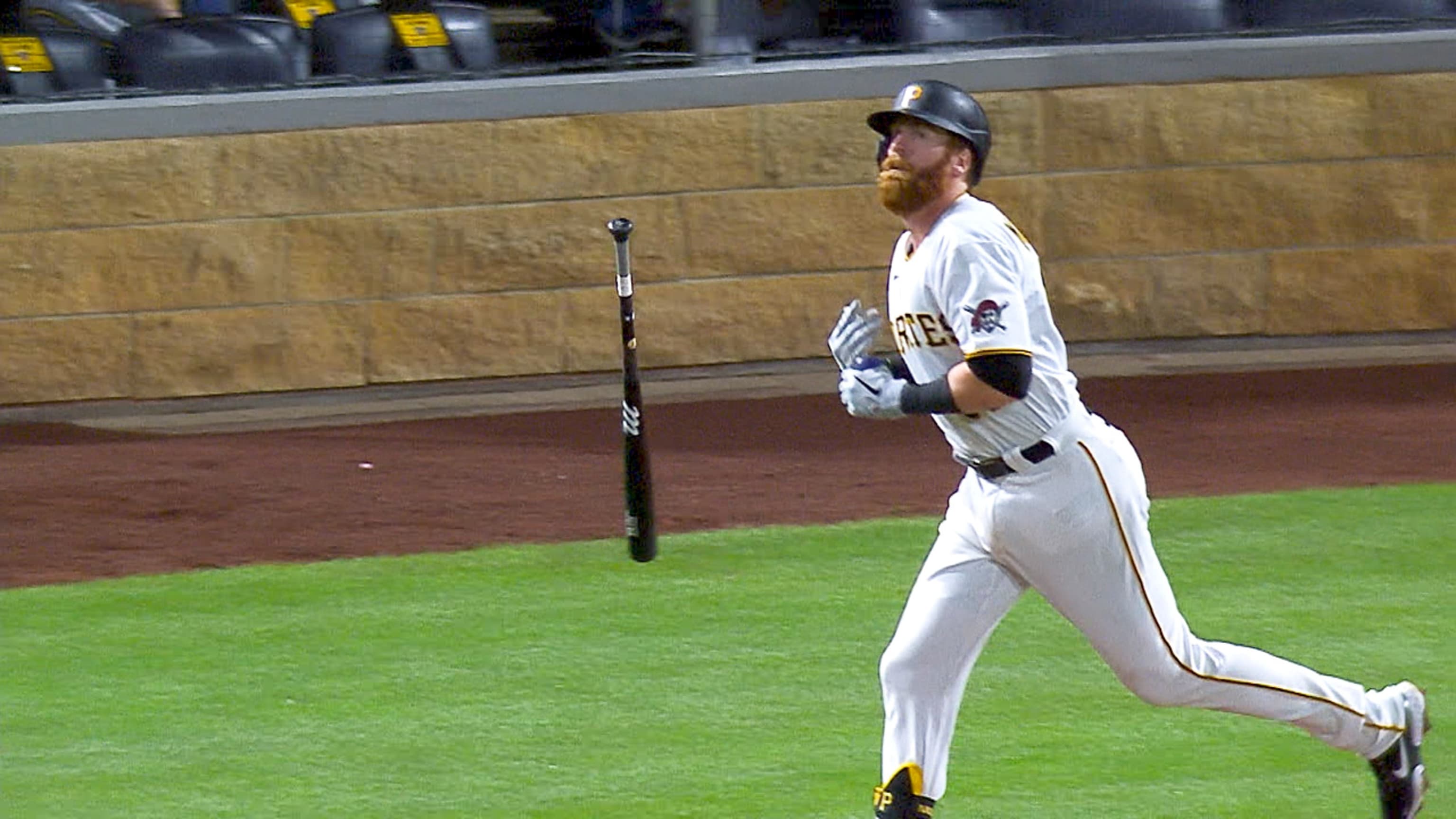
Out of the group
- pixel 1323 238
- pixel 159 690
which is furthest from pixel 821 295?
pixel 159 690

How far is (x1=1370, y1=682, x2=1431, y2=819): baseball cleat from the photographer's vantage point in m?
4.74

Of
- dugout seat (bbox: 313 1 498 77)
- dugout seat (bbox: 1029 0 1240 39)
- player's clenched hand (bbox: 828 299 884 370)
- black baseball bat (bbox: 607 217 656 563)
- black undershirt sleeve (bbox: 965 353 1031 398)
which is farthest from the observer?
dugout seat (bbox: 1029 0 1240 39)

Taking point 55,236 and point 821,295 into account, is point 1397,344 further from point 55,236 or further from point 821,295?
point 55,236

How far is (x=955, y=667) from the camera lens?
4.43 m

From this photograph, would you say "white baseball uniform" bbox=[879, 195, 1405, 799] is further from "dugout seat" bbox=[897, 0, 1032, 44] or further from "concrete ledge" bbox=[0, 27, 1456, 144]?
"dugout seat" bbox=[897, 0, 1032, 44]

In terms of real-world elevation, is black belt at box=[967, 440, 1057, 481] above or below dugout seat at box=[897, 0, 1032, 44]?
above

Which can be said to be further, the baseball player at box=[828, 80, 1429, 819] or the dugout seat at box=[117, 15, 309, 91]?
the dugout seat at box=[117, 15, 309, 91]

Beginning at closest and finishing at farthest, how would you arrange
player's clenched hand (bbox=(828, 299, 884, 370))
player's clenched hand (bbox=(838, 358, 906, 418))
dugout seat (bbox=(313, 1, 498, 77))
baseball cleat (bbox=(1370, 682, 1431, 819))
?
player's clenched hand (bbox=(838, 358, 906, 418))
player's clenched hand (bbox=(828, 299, 884, 370))
baseball cleat (bbox=(1370, 682, 1431, 819))
dugout seat (bbox=(313, 1, 498, 77))

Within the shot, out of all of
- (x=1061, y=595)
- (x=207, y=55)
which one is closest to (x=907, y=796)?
(x=1061, y=595)

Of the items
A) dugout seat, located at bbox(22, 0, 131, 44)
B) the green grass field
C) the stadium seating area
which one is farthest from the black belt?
dugout seat, located at bbox(22, 0, 131, 44)

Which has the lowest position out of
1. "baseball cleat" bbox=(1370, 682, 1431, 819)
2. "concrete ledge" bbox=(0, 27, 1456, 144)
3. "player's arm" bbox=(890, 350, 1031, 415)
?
"baseball cleat" bbox=(1370, 682, 1431, 819)

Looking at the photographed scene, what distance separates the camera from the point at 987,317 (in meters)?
4.25

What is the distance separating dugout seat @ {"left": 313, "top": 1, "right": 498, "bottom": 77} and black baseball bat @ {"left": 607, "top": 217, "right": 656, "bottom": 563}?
4.22 metres

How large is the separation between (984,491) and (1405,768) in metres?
1.19
